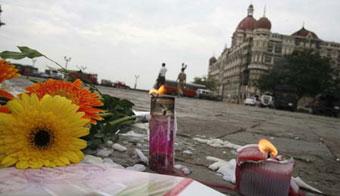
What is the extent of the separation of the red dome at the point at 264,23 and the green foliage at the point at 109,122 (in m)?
71.8

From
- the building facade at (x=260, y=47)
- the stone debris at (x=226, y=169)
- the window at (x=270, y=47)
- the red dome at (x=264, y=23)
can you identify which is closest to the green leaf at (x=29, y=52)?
the stone debris at (x=226, y=169)

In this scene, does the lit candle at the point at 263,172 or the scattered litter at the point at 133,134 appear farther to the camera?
the scattered litter at the point at 133,134

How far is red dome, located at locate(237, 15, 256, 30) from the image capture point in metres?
79.0

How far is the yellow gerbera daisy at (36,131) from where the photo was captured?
3.07ft

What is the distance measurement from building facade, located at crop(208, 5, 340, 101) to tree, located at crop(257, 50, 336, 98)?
46.0ft

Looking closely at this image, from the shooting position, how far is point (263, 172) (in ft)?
4.36

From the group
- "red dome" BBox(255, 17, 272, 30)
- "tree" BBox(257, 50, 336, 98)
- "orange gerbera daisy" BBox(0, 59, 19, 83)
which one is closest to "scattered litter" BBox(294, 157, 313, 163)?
"orange gerbera daisy" BBox(0, 59, 19, 83)

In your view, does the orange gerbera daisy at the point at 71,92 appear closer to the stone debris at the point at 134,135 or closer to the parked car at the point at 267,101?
the stone debris at the point at 134,135

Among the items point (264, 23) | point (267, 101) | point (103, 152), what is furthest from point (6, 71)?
point (264, 23)

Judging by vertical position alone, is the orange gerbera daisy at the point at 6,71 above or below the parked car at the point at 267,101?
above

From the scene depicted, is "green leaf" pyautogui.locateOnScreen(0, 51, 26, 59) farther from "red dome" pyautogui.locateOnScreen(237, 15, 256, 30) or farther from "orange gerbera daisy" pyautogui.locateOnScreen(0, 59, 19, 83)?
"red dome" pyautogui.locateOnScreen(237, 15, 256, 30)

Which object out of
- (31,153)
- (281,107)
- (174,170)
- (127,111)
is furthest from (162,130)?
(281,107)

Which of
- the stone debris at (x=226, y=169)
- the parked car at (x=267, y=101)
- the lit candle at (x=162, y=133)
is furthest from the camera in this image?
the parked car at (x=267, y=101)

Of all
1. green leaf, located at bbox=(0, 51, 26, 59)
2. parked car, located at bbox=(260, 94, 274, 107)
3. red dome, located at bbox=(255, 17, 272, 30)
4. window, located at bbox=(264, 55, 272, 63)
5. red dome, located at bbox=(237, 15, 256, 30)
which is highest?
red dome, located at bbox=(237, 15, 256, 30)
